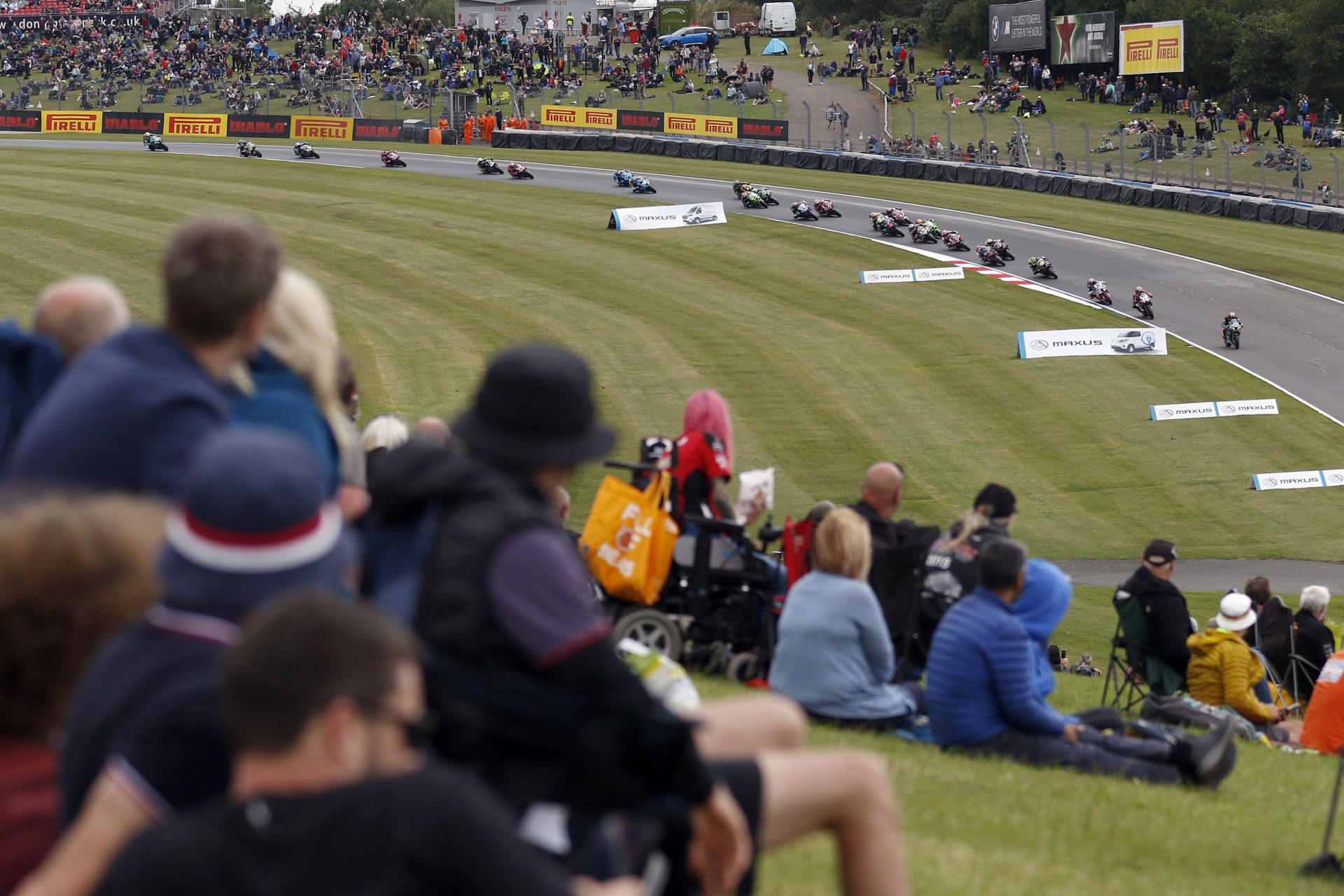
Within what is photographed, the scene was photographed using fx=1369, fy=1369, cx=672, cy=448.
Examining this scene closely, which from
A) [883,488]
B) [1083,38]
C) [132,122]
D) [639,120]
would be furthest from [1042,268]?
[132,122]

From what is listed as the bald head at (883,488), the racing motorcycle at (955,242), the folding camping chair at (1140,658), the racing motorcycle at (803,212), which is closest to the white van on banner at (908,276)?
the racing motorcycle at (955,242)

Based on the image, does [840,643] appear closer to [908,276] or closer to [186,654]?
[186,654]

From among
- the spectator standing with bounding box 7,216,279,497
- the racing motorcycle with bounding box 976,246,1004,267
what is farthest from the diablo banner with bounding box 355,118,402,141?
the spectator standing with bounding box 7,216,279,497

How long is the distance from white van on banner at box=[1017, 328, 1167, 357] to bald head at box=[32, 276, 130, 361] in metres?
31.4

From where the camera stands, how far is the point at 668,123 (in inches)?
2633

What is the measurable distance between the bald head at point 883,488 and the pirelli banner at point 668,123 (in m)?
58.6

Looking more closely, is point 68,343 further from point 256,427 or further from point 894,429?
point 894,429

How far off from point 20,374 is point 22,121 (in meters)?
73.7

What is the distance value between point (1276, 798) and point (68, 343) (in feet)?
22.3

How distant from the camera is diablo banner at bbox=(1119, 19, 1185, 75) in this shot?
2758 inches

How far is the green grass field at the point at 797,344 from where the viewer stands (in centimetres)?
2664

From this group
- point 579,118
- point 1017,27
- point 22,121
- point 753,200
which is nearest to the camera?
point 753,200

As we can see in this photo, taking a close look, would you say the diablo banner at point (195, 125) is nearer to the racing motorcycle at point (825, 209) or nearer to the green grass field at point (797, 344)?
the green grass field at point (797, 344)

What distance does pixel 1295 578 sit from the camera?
77.8 feet
